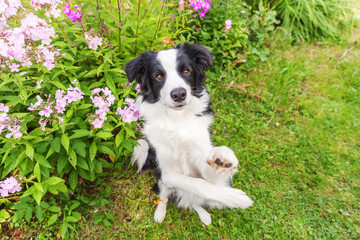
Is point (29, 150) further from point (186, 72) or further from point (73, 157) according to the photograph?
point (186, 72)

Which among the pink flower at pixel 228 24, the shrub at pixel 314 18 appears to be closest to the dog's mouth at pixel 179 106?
the pink flower at pixel 228 24

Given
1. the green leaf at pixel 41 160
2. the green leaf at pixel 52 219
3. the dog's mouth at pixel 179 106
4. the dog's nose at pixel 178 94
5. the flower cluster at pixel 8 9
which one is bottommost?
the green leaf at pixel 52 219

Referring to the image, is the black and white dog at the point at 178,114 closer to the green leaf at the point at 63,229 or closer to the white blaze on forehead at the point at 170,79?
the white blaze on forehead at the point at 170,79

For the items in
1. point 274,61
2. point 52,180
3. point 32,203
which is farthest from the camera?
point 274,61

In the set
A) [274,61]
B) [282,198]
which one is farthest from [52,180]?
[274,61]

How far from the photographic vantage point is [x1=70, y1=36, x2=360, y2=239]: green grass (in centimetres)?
275

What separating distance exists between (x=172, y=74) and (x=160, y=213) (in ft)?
5.59

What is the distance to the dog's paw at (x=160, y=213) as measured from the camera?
279cm

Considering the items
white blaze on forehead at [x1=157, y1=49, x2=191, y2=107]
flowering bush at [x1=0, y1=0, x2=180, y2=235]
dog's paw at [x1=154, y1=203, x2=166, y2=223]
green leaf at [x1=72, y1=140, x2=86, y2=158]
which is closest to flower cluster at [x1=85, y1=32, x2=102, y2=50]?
flowering bush at [x1=0, y1=0, x2=180, y2=235]

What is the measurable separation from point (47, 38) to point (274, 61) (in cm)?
422

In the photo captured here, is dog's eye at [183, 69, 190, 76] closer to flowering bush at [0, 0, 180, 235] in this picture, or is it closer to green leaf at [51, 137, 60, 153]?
flowering bush at [0, 0, 180, 235]

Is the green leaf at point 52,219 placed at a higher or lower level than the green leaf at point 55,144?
lower

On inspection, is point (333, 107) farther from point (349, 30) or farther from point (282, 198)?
point (349, 30)

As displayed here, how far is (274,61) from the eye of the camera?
15.5 feet
